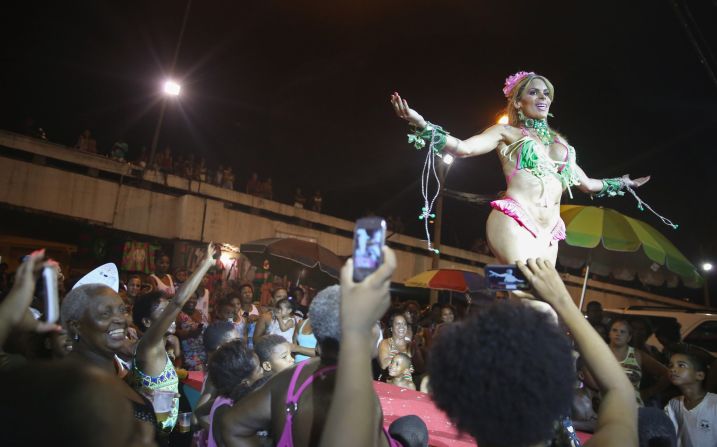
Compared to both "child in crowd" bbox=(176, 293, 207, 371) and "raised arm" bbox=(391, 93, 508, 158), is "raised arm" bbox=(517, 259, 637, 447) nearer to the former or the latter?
"raised arm" bbox=(391, 93, 508, 158)

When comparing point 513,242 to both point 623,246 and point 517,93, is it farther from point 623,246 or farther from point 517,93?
point 623,246

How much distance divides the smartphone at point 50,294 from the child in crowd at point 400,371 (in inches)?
220

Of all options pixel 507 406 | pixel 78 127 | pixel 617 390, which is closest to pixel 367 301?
pixel 507 406

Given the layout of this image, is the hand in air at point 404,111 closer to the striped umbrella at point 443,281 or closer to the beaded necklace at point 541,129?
the beaded necklace at point 541,129

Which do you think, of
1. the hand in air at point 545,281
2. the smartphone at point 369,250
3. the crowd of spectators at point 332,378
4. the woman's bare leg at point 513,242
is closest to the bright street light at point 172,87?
the crowd of spectators at point 332,378

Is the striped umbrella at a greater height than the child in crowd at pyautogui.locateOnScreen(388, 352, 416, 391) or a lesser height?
greater

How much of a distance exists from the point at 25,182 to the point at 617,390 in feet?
45.1

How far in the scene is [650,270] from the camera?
7.13 meters

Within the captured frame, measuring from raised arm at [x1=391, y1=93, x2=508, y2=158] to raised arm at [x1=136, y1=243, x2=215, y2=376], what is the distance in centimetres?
182

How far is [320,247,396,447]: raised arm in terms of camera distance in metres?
1.17

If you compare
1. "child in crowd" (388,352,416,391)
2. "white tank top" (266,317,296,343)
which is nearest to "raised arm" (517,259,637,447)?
"child in crowd" (388,352,416,391)

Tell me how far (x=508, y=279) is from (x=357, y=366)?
32.3 inches

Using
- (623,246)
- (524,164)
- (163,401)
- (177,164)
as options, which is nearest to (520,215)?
(524,164)

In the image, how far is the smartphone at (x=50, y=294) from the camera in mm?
1523
